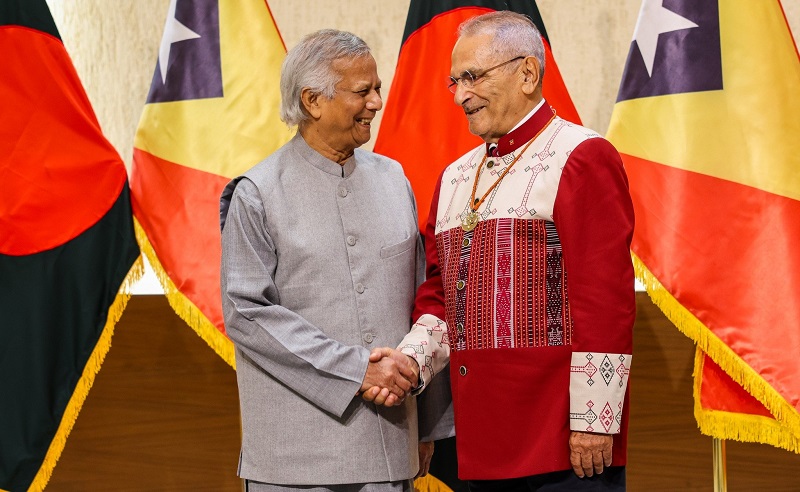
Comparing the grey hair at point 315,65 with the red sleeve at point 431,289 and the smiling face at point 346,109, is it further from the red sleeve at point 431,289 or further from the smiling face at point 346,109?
the red sleeve at point 431,289

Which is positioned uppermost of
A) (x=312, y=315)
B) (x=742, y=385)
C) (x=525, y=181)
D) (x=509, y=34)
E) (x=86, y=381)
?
(x=509, y=34)

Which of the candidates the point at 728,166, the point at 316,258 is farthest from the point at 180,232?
the point at 728,166

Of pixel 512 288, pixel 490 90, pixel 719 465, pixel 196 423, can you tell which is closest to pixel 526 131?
pixel 490 90

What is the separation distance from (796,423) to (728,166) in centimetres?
68

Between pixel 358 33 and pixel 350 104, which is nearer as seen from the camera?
pixel 350 104

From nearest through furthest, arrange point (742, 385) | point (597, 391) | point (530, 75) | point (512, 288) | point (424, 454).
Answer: point (597, 391) → point (512, 288) → point (530, 75) → point (424, 454) → point (742, 385)

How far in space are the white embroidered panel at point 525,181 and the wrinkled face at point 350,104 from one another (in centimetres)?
26

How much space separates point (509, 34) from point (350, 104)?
0.37m

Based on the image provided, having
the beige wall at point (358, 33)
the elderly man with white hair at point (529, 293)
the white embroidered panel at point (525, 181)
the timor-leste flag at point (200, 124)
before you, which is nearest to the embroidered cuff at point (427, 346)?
the elderly man with white hair at point (529, 293)

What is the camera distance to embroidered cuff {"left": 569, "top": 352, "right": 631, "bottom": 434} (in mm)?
1635

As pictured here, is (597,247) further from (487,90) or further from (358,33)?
(358,33)

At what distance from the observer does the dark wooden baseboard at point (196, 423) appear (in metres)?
2.74

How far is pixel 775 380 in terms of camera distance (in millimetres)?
2283

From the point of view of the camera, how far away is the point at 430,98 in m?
Answer: 2.53
